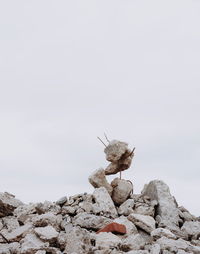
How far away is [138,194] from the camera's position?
52.1ft

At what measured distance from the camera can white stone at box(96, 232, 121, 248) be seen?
1191 cm

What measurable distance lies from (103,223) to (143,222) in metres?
1.12

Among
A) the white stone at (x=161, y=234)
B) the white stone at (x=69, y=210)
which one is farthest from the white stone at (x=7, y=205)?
the white stone at (x=161, y=234)

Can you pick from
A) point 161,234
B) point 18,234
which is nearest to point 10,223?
point 18,234

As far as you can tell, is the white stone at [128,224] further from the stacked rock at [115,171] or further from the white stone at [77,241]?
the stacked rock at [115,171]

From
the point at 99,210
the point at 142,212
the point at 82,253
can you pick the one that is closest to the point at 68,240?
the point at 82,253

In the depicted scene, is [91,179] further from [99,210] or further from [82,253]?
[82,253]

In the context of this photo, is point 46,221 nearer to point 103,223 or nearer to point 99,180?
point 103,223

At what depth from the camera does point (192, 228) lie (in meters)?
14.3

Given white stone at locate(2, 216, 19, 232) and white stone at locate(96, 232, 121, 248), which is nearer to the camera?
white stone at locate(96, 232, 121, 248)

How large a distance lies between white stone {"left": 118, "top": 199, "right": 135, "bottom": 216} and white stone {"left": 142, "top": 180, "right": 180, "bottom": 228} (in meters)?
0.92

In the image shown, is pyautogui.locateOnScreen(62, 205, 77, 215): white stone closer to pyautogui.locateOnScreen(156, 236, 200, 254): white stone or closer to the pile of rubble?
the pile of rubble

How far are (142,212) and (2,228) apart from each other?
4.12m

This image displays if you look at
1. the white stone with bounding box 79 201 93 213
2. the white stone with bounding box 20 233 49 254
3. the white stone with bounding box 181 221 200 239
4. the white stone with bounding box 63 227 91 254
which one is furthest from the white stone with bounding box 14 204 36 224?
the white stone with bounding box 181 221 200 239
